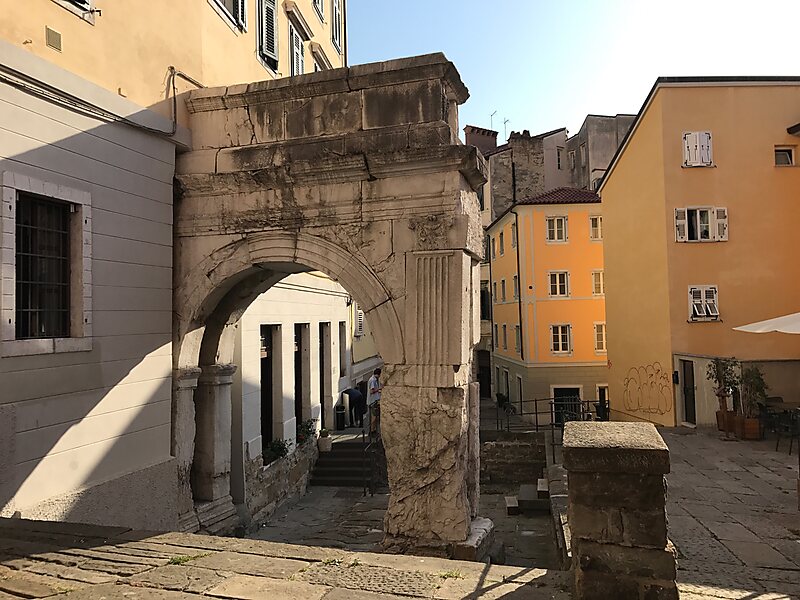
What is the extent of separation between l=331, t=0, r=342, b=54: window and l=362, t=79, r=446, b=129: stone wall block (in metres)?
10.3

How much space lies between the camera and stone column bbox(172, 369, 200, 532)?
6879 mm

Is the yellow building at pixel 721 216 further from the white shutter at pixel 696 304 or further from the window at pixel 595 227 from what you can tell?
the window at pixel 595 227

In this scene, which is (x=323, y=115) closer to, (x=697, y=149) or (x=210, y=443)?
(x=210, y=443)

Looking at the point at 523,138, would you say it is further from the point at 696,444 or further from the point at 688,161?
the point at 696,444

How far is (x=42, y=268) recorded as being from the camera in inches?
214

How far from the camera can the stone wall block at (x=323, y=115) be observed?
6.49 m

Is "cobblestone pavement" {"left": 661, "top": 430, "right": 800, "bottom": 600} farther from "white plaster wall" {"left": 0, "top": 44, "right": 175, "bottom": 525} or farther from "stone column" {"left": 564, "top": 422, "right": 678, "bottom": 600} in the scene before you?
"white plaster wall" {"left": 0, "top": 44, "right": 175, "bottom": 525}

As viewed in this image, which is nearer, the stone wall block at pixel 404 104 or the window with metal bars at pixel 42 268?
the window with metal bars at pixel 42 268

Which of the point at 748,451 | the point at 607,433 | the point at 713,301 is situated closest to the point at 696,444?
the point at 748,451

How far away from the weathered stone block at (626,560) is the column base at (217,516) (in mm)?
5596

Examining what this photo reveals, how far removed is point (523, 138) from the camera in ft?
97.1

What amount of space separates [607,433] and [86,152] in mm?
5082

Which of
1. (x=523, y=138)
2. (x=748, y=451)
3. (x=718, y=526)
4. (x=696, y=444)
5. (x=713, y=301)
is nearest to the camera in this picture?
(x=718, y=526)

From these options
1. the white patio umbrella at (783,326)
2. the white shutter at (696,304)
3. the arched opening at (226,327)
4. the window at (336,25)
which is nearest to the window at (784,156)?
the white shutter at (696,304)
